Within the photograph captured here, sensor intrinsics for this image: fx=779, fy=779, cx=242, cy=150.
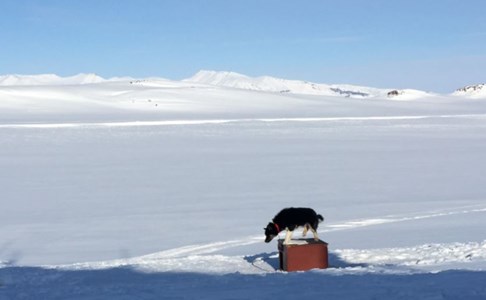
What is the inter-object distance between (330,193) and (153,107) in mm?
29869

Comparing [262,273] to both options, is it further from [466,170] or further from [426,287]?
[466,170]

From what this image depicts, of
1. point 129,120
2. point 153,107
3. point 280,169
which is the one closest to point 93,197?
point 280,169

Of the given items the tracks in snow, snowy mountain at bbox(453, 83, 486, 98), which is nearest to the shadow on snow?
the tracks in snow

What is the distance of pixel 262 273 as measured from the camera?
616cm

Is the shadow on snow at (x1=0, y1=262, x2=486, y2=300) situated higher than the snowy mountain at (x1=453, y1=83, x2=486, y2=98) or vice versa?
the snowy mountain at (x1=453, y1=83, x2=486, y2=98)

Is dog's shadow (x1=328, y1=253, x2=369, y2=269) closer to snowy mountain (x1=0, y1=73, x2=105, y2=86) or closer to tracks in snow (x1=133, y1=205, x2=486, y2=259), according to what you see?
tracks in snow (x1=133, y1=205, x2=486, y2=259)

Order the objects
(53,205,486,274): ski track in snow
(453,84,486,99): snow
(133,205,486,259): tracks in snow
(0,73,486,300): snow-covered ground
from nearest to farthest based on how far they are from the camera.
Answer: (0,73,486,300): snow-covered ground < (53,205,486,274): ski track in snow < (133,205,486,259): tracks in snow < (453,84,486,99): snow

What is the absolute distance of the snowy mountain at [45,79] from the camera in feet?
490

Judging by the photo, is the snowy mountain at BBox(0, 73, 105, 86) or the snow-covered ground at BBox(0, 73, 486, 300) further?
the snowy mountain at BBox(0, 73, 105, 86)

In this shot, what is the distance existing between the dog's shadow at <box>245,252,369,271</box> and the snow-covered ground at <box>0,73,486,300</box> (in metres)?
0.02

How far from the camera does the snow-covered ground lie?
560 centimetres

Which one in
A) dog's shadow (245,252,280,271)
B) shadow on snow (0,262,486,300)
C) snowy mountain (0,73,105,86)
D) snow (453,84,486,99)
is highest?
snowy mountain (0,73,105,86)

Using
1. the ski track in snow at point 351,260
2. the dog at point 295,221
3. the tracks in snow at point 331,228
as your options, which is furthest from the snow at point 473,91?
the dog at point 295,221

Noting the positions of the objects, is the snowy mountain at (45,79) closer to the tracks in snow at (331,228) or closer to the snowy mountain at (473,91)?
the snowy mountain at (473,91)
